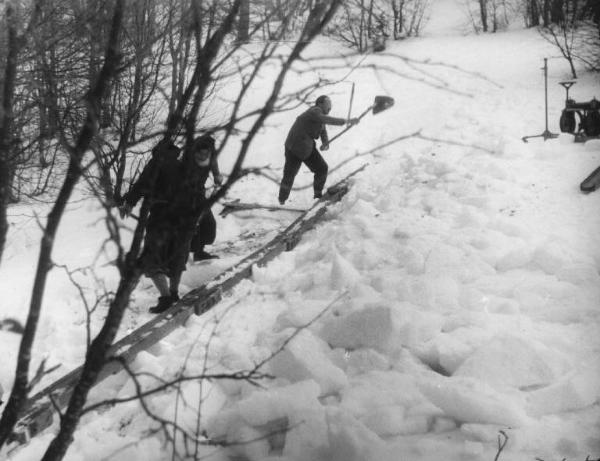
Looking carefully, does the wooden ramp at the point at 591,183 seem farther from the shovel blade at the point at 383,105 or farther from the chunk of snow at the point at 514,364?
the chunk of snow at the point at 514,364

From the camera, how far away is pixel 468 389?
8.81 ft

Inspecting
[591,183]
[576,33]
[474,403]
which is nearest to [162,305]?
[474,403]

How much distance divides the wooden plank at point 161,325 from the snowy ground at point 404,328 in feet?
0.35

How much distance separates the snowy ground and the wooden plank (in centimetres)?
11

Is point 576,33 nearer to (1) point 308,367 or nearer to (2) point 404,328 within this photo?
(2) point 404,328

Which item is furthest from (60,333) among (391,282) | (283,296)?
(391,282)

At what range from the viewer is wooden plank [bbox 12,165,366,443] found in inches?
116

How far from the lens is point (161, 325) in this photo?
405cm

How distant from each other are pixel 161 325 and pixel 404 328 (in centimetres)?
189

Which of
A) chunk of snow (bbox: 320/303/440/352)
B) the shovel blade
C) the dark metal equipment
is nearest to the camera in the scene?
chunk of snow (bbox: 320/303/440/352)

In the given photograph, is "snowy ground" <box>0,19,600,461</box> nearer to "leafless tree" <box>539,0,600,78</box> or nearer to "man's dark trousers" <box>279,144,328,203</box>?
"man's dark trousers" <box>279,144,328,203</box>

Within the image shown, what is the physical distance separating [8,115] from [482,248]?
414 cm

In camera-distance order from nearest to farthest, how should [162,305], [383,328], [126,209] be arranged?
[383,328]
[126,209]
[162,305]

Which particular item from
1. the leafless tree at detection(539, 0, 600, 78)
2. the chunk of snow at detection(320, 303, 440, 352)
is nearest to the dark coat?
the chunk of snow at detection(320, 303, 440, 352)
